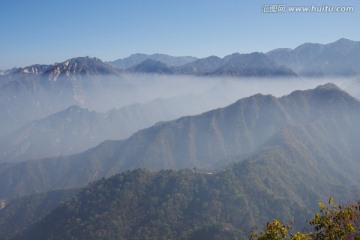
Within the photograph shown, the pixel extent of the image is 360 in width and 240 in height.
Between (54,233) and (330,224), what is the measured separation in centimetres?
18695

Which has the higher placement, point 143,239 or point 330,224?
point 330,224

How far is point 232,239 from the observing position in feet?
481

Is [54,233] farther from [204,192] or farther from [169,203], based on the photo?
[204,192]

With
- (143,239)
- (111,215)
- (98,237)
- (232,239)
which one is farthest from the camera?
(111,215)

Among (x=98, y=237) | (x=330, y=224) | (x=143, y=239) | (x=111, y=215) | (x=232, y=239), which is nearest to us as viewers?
(x=330, y=224)

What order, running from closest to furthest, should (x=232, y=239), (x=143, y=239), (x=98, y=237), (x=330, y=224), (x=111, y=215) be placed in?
(x=330, y=224)
(x=232, y=239)
(x=143, y=239)
(x=98, y=237)
(x=111, y=215)

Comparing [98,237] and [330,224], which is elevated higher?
[330,224]

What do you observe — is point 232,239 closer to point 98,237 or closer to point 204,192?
point 204,192

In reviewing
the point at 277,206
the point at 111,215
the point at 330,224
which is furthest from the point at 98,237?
the point at 330,224

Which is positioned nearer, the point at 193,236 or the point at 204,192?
the point at 193,236

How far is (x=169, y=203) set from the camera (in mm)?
190125

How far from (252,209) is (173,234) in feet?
135

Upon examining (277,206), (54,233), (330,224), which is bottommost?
(54,233)

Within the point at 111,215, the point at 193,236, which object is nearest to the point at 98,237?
the point at 111,215
